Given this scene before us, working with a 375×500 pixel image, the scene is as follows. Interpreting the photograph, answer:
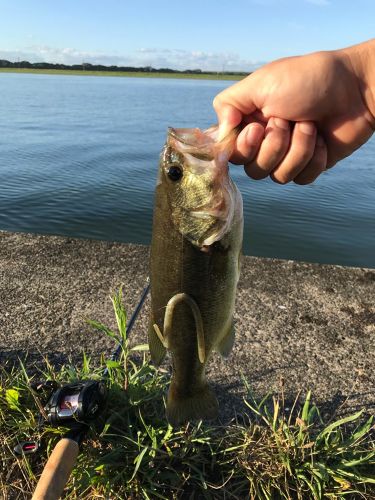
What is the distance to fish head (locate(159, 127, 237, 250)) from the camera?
1.76 metres

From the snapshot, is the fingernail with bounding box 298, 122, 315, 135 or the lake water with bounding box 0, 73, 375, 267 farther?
the lake water with bounding box 0, 73, 375, 267

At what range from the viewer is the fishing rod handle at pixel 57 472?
1.92 m

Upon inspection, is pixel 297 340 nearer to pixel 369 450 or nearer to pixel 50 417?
pixel 369 450

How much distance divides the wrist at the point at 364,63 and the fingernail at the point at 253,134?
25.9 inches

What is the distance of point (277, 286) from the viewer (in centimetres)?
421

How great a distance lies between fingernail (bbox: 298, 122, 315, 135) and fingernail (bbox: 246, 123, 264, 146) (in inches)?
11.1

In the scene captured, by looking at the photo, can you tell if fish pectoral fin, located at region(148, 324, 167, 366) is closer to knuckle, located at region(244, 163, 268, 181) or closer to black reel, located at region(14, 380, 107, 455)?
black reel, located at region(14, 380, 107, 455)

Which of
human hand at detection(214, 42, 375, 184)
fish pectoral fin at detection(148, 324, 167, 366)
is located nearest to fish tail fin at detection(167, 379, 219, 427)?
fish pectoral fin at detection(148, 324, 167, 366)

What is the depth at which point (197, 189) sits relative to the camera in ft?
5.82

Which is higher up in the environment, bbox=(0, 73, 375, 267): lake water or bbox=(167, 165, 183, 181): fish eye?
bbox=(167, 165, 183, 181): fish eye

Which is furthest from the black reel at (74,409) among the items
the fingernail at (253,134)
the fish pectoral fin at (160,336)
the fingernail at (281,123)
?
the fingernail at (281,123)

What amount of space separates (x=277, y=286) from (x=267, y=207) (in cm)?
527

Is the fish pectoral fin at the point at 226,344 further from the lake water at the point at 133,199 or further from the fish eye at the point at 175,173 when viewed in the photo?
the lake water at the point at 133,199

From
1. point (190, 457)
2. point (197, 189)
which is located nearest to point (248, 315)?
point (190, 457)
